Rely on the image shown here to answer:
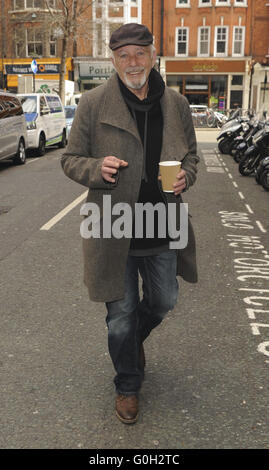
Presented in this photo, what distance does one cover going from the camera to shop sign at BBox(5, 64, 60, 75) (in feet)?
136

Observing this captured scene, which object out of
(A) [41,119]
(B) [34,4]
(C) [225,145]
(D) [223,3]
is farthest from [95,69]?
(A) [41,119]

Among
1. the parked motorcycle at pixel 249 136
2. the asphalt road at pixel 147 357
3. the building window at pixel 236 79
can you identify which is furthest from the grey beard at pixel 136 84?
the building window at pixel 236 79

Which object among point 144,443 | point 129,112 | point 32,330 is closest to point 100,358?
point 32,330

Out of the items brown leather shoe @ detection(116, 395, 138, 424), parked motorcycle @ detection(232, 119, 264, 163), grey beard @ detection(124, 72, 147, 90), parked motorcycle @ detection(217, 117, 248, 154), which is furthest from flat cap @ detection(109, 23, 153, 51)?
parked motorcycle @ detection(217, 117, 248, 154)

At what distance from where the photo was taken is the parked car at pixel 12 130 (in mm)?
13664

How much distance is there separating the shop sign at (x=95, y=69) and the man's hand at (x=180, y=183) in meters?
40.7

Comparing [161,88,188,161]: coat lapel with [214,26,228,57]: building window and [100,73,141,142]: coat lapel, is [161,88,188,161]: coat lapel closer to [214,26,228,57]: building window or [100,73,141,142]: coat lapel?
[100,73,141,142]: coat lapel

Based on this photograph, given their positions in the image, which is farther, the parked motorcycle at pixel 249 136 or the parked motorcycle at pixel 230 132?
the parked motorcycle at pixel 230 132

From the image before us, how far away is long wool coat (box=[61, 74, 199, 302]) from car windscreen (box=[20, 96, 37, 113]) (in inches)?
591

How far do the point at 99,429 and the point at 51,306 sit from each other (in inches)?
75.1

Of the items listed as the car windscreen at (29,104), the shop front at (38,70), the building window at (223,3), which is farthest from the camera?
the shop front at (38,70)

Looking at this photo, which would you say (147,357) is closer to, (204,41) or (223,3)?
(204,41)

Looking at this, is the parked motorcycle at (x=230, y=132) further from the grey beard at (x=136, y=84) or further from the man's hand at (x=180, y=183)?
the man's hand at (x=180, y=183)

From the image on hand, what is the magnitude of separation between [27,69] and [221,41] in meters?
15.1
